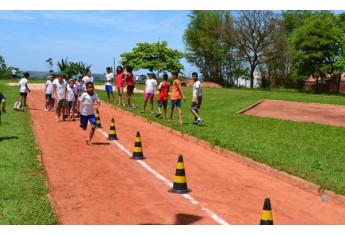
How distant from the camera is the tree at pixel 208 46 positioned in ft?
226

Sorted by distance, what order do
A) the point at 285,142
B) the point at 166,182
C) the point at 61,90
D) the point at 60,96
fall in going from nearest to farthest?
the point at 166,182 → the point at 285,142 → the point at 60,96 → the point at 61,90

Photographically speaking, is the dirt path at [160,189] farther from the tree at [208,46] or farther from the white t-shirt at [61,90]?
the tree at [208,46]

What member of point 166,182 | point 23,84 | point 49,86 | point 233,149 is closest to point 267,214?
point 166,182

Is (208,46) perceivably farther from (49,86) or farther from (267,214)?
(267,214)

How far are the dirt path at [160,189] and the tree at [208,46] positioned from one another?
58.7m

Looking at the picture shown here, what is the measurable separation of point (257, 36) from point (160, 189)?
2246 inches

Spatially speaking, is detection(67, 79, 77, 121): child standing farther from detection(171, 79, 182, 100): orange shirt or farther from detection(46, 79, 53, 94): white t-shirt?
detection(171, 79, 182, 100): orange shirt

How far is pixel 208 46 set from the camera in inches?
2751

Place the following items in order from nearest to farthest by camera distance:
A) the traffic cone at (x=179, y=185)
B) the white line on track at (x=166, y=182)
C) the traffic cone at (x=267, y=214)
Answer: the traffic cone at (x=267, y=214), the white line on track at (x=166, y=182), the traffic cone at (x=179, y=185)

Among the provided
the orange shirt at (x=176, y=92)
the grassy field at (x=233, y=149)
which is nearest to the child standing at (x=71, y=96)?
the grassy field at (x=233, y=149)

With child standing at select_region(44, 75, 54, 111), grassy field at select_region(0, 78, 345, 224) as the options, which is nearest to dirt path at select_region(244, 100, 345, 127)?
grassy field at select_region(0, 78, 345, 224)

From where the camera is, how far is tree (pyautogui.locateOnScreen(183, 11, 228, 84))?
68.9 meters

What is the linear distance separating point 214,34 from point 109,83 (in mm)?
50889

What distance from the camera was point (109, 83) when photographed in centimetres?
2128
